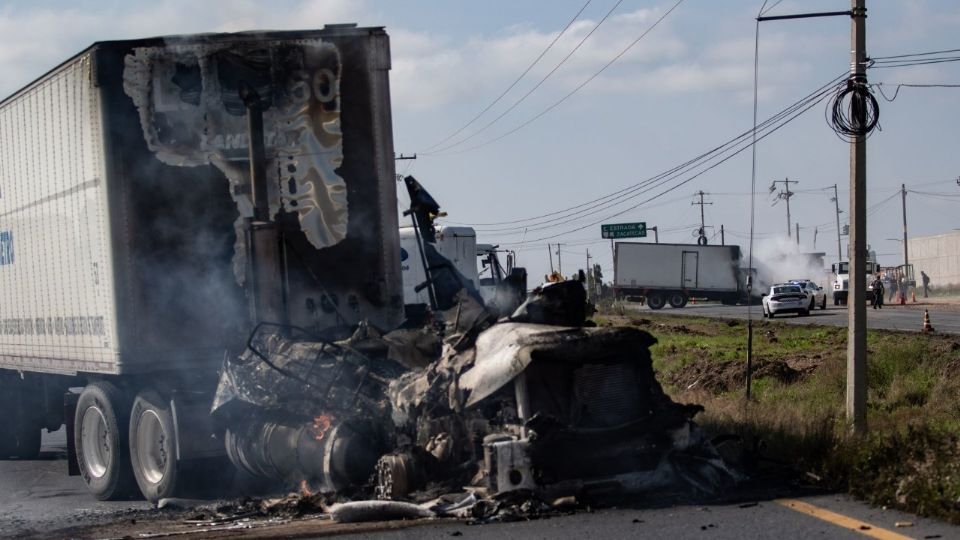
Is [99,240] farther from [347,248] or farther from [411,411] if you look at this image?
[411,411]

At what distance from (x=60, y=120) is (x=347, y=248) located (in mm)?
3262

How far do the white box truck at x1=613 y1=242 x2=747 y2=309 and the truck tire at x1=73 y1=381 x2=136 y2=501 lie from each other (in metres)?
56.5

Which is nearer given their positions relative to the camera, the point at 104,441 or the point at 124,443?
the point at 124,443

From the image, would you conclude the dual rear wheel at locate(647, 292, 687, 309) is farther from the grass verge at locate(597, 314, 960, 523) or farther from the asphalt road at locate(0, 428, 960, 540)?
the asphalt road at locate(0, 428, 960, 540)

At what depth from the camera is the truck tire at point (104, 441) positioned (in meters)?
12.1

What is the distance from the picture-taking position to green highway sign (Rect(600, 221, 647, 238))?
81125 millimetres

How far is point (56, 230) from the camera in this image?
13000 millimetres

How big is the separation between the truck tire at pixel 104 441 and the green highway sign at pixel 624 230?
227 ft

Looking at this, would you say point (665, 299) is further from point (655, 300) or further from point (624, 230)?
point (624, 230)

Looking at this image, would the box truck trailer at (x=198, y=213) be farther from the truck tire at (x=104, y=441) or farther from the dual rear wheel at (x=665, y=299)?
the dual rear wheel at (x=665, y=299)

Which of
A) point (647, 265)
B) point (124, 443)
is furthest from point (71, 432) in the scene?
point (647, 265)

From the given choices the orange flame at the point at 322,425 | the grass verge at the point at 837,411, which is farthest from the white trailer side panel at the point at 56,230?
the grass verge at the point at 837,411

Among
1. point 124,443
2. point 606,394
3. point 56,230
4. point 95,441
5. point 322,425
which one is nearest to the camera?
point 606,394

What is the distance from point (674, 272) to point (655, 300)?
1.95 metres
